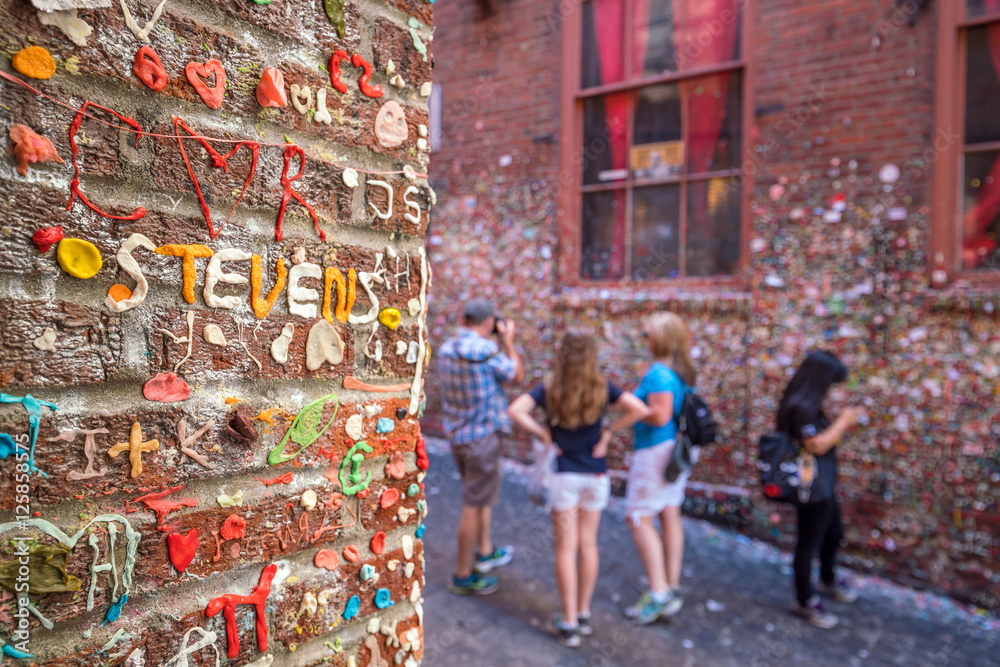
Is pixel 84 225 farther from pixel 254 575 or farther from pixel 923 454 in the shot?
pixel 923 454

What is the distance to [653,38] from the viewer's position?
516cm

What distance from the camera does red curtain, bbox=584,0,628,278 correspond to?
533 cm

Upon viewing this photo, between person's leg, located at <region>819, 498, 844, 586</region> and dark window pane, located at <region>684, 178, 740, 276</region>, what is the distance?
203cm

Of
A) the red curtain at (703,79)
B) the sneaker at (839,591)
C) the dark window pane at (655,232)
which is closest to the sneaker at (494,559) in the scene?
the sneaker at (839,591)

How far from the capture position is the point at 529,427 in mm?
3604

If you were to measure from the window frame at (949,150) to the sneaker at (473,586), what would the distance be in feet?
11.8

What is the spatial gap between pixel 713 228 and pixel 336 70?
4.58 metres

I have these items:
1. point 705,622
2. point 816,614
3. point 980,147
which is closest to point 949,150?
point 980,147

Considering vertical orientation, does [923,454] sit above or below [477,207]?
below

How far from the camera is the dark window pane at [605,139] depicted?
5.36 metres

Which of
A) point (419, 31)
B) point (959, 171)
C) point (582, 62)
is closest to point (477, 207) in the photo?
point (582, 62)

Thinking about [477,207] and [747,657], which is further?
[477,207]

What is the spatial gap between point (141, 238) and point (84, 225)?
0.06 m

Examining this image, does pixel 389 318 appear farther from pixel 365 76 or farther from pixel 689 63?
pixel 689 63
